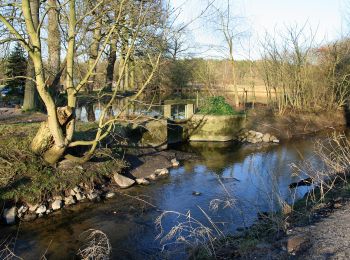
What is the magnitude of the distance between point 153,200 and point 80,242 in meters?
3.30

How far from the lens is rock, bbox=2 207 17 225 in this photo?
31.8ft

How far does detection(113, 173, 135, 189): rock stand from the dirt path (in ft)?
22.0

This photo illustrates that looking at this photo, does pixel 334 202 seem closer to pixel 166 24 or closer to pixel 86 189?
pixel 166 24

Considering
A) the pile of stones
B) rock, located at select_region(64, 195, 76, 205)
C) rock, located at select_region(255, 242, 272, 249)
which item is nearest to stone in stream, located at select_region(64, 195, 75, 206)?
rock, located at select_region(64, 195, 76, 205)

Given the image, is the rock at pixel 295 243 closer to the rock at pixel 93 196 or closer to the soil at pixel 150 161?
the rock at pixel 93 196

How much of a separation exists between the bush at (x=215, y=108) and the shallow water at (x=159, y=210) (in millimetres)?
6168

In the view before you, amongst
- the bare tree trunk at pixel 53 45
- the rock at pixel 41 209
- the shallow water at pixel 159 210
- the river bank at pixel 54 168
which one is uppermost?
the bare tree trunk at pixel 53 45

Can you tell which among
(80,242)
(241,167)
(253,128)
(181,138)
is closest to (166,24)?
(80,242)

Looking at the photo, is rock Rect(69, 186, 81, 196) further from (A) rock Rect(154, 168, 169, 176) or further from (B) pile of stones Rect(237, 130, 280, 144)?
(B) pile of stones Rect(237, 130, 280, 144)

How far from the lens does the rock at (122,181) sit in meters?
12.6

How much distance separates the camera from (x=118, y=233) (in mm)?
9047

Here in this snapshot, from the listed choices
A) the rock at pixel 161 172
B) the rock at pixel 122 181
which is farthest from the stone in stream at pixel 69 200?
the rock at pixel 161 172

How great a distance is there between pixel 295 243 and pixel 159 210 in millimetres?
4849

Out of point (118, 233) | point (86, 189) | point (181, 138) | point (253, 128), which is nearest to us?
point (118, 233)
